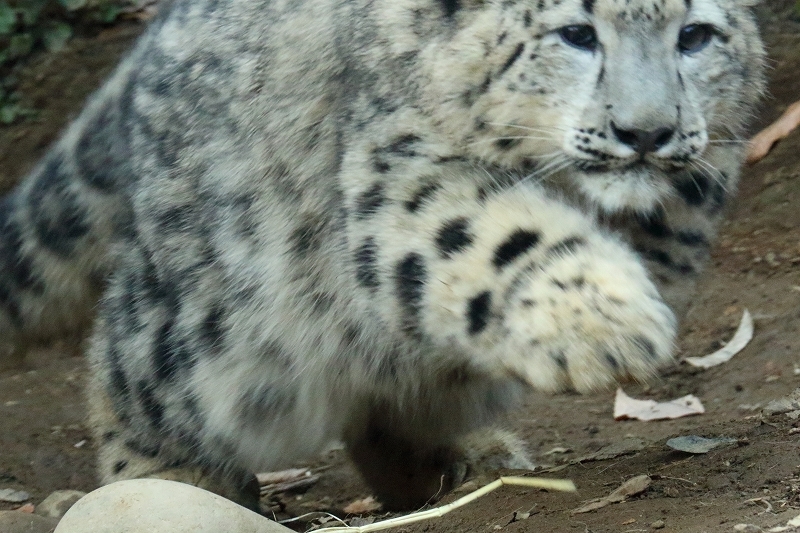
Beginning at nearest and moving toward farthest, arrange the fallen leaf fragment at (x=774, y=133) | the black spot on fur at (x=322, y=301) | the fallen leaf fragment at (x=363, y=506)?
the black spot on fur at (x=322, y=301) → the fallen leaf fragment at (x=363, y=506) → the fallen leaf fragment at (x=774, y=133)

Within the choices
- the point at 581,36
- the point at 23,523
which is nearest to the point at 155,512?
the point at 23,523

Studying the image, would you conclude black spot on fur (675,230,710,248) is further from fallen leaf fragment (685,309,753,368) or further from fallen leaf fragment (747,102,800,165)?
fallen leaf fragment (747,102,800,165)

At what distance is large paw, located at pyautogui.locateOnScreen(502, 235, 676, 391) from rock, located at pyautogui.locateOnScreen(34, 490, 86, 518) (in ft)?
5.75

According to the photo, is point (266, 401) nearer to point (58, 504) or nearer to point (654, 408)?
point (58, 504)

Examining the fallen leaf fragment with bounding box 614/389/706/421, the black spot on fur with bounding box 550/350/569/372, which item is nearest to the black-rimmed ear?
the black spot on fur with bounding box 550/350/569/372

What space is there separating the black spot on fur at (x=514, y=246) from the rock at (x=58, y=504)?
171cm

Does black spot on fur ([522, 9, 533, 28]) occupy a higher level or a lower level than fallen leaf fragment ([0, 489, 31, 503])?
higher

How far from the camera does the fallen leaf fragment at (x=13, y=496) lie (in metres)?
3.90

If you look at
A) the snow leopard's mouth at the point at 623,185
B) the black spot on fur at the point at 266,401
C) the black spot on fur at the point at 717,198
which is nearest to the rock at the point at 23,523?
the black spot on fur at the point at 266,401

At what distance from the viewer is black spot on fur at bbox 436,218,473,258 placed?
2469 millimetres

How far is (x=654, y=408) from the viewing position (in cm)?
430

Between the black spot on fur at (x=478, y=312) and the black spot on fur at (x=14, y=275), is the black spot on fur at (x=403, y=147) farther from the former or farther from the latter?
the black spot on fur at (x=14, y=275)

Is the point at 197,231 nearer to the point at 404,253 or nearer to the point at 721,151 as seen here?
the point at 404,253

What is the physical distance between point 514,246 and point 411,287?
0.89 feet
